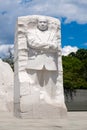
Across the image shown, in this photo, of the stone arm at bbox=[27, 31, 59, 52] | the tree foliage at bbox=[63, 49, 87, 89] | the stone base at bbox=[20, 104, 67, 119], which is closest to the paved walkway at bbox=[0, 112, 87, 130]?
the stone base at bbox=[20, 104, 67, 119]

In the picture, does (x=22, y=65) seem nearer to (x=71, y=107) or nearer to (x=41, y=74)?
(x=41, y=74)

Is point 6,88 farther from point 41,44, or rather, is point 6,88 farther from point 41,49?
point 41,44

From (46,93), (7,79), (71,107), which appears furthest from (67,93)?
(46,93)

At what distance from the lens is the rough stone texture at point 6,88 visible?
45.2ft

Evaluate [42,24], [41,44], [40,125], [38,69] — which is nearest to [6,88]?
[38,69]

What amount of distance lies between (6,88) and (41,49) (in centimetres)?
440

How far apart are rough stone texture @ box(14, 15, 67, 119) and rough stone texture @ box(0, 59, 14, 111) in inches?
117

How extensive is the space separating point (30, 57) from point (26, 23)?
116 cm

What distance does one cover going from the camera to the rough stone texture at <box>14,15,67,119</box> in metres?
10.2

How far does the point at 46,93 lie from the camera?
10602 millimetres

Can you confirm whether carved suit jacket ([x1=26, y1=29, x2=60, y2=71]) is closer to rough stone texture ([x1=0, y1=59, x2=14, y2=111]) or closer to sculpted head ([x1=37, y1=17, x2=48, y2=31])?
sculpted head ([x1=37, y1=17, x2=48, y2=31])

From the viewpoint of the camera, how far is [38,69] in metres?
10.4

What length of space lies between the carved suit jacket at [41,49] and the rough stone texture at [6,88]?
3.65 m

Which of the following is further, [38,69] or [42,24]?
[42,24]
